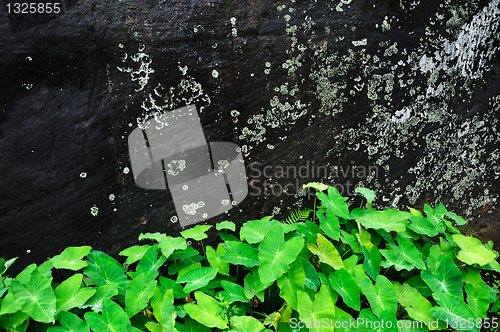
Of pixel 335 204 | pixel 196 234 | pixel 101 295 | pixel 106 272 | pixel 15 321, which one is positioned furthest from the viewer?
pixel 335 204

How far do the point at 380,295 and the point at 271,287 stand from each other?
0.45 m

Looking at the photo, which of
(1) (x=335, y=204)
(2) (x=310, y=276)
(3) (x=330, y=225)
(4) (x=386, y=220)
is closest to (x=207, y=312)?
(2) (x=310, y=276)

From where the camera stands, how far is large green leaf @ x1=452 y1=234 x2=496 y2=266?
1.47 m

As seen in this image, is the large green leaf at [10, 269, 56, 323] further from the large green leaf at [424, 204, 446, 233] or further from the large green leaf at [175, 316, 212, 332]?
the large green leaf at [424, 204, 446, 233]

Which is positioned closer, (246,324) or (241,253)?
(246,324)

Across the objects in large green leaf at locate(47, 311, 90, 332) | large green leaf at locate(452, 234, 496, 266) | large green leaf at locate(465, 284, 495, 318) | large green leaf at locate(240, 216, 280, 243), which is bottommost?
large green leaf at locate(465, 284, 495, 318)

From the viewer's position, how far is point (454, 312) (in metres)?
1.29

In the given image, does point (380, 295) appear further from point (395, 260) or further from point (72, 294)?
point (72, 294)

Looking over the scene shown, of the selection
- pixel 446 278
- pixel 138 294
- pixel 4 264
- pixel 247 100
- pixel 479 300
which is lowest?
pixel 479 300

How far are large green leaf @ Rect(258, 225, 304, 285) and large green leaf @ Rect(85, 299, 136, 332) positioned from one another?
0.52m

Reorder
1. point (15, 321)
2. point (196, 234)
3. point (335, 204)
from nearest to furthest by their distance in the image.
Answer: point (15, 321) → point (196, 234) → point (335, 204)

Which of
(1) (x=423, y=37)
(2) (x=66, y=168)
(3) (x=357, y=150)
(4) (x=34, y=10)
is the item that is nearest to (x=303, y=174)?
(3) (x=357, y=150)

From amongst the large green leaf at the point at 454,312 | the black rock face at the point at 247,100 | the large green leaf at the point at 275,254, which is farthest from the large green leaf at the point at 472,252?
the large green leaf at the point at 275,254

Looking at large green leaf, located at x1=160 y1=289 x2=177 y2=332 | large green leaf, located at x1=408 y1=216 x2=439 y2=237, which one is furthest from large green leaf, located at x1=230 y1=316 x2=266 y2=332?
large green leaf, located at x1=408 y1=216 x2=439 y2=237
